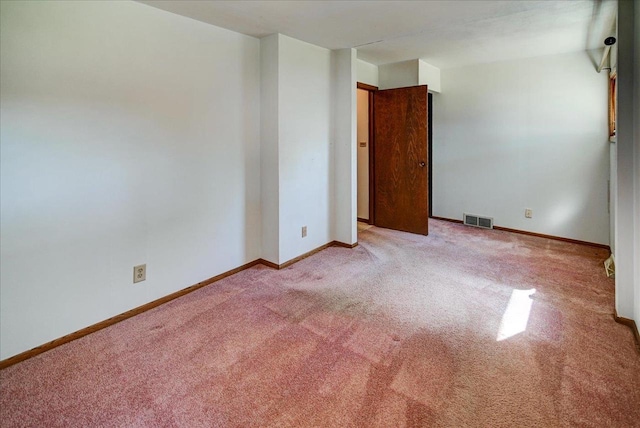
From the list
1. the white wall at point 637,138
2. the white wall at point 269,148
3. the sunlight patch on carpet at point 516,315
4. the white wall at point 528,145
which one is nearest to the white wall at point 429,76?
the white wall at point 528,145

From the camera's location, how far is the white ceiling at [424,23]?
7.96ft

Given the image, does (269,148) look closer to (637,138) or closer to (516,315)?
(516,315)

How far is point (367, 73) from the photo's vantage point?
14.7 ft

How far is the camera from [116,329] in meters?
2.23

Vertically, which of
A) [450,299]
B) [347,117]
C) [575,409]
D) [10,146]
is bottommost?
[575,409]

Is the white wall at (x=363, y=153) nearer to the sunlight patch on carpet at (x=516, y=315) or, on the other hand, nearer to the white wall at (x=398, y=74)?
the white wall at (x=398, y=74)

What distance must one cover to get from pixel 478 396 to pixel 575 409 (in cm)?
41

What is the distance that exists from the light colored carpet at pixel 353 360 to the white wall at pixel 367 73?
275 centimetres

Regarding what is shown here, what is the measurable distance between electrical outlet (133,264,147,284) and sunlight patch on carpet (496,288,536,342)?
2488 millimetres

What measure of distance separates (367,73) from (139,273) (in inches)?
145

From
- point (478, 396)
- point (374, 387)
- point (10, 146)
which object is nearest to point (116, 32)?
point (10, 146)

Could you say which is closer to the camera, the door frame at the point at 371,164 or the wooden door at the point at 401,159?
the wooden door at the point at 401,159

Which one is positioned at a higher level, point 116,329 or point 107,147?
point 107,147

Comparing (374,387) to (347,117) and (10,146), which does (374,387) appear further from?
(347,117)
